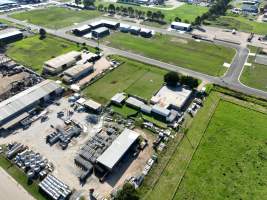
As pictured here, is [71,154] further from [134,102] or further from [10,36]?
[10,36]

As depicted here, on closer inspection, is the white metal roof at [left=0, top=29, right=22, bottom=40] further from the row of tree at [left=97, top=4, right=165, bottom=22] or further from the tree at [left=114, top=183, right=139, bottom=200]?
the tree at [left=114, top=183, right=139, bottom=200]

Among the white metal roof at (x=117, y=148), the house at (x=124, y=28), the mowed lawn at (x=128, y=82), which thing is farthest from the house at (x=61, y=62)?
the white metal roof at (x=117, y=148)

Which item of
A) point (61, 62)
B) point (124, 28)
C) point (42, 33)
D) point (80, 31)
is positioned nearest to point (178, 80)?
point (61, 62)

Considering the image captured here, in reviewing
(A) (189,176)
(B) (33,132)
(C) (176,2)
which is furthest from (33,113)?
(C) (176,2)

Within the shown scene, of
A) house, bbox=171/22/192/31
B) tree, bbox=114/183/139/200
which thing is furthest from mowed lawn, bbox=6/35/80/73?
tree, bbox=114/183/139/200

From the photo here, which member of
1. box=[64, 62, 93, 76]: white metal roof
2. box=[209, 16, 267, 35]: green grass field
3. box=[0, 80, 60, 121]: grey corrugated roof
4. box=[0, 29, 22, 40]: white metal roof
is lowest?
box=[0, 80, 60, 121]: grey corrugated roof

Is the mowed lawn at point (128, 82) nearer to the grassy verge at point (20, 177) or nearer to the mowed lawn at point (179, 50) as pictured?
the mowed lawn at point (179, 50)
